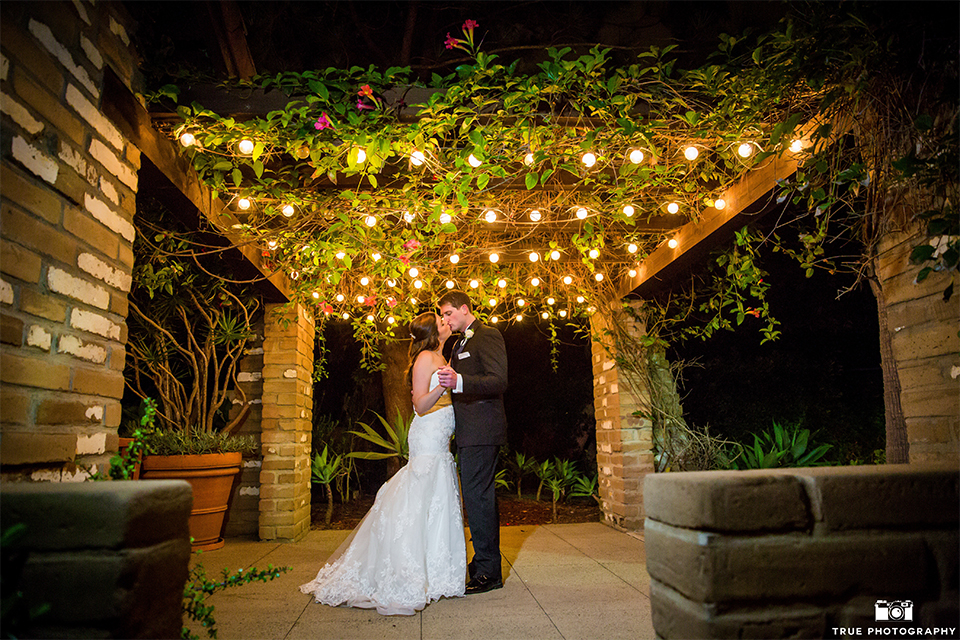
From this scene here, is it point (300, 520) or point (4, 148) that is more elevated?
point (4, 148)

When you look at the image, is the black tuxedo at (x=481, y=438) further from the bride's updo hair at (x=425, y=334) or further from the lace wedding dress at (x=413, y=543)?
the bride's updo hair at (x=425, y=334)

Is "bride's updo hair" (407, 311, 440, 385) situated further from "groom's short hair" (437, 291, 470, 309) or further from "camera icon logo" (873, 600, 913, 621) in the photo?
"camera icon logo" (873, 600, 913, 621)

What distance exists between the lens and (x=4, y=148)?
1564 millimetres

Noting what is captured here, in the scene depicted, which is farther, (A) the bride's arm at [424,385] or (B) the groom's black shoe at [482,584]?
(A) the bride's arm at [424,385]

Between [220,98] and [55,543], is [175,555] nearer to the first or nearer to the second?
[55,543]

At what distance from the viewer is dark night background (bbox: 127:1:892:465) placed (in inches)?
147

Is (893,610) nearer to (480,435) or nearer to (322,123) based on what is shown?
(480,435)

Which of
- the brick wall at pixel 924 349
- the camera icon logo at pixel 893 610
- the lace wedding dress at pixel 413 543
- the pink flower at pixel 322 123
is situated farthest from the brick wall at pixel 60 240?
the brick wall at pixel 924 349

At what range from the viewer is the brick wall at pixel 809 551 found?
4.21 feet

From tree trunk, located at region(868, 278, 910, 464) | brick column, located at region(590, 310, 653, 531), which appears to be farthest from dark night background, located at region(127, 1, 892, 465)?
tree trunk, located at region(868, 278, 910, 464)

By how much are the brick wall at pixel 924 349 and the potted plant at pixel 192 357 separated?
3.68 metres

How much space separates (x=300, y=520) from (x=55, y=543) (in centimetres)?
386

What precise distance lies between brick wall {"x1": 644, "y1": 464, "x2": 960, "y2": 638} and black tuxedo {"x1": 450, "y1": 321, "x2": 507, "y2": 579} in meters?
1.65

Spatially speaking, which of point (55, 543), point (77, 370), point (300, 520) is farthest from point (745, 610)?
point (300, 520)
